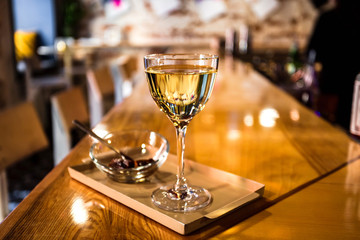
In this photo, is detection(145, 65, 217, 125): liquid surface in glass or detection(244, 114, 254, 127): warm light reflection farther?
detection(244, 114, 254, 127): warm light reflection

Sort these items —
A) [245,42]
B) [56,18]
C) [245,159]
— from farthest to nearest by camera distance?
1. [56,18]
2. [245,42]
3. [245,159]

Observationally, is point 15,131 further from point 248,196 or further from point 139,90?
point 248,196

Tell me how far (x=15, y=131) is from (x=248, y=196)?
853 mm

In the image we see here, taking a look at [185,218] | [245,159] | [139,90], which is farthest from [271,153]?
[139,90]

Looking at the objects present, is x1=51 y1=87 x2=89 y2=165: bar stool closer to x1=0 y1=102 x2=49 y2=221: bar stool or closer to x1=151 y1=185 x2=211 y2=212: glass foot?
x1=0 y1=102 x2=49 y2=221: bar stool

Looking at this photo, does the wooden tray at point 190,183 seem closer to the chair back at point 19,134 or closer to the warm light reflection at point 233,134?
the warm light reflection at point 233,134

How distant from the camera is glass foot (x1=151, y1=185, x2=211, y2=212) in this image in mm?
501

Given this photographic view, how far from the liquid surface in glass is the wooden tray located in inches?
4.8

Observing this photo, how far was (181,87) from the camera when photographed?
0.52 metres

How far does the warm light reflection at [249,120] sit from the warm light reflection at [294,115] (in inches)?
4.8

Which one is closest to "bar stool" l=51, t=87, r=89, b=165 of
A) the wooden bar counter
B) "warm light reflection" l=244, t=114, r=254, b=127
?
the wooden bar counter

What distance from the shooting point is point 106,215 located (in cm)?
51

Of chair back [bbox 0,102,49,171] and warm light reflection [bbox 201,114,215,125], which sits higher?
warm light reflection [bbox 201,114,215,125]

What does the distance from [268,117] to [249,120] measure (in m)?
0.08
